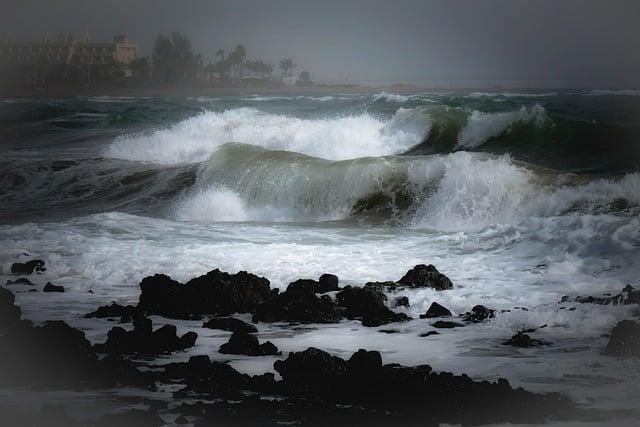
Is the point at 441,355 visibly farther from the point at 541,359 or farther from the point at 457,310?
the point at 457,310

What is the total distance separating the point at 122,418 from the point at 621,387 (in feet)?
4.35

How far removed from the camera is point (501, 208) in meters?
6.48

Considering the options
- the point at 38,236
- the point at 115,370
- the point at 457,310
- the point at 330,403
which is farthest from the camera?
the point at 38,236

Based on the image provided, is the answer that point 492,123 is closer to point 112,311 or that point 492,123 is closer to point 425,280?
point 425,280

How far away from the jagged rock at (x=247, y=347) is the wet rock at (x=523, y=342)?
0.79 metres

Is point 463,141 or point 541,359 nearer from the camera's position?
point 541,359

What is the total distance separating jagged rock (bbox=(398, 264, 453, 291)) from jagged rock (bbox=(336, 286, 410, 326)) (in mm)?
356

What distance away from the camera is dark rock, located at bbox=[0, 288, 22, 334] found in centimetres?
269

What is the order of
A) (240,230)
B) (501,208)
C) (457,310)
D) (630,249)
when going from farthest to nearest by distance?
(501,208)
(240,230)
(630,249)
(457,310)

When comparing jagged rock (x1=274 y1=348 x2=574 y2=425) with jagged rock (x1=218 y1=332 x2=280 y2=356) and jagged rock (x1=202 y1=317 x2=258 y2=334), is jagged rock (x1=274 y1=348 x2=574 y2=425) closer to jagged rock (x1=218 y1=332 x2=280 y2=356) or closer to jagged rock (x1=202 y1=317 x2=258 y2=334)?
jagged rock (x1=218 y1=332 x2=280 y2=356)

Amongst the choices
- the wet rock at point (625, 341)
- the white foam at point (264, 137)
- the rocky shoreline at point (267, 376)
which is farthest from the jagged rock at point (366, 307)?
the white foam at point (264, 137)

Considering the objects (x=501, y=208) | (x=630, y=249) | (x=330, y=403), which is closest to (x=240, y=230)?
(x=501, y=208)

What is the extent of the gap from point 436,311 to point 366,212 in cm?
377

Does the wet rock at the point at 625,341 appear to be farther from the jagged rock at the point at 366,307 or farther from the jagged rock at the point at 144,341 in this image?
the jagged rock at the point at 144,341
